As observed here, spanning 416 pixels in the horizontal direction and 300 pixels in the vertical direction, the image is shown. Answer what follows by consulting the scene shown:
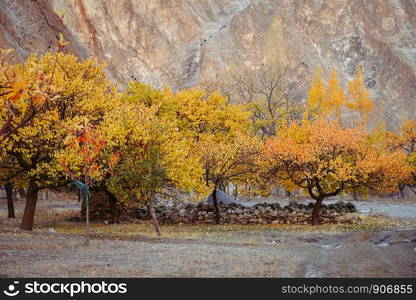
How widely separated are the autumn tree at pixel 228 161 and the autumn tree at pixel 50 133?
29.9 ft

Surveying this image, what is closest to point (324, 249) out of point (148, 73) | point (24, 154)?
point (24, 154)

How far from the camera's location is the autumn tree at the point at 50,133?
81.6 ft

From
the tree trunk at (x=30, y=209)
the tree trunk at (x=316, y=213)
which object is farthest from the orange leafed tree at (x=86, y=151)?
the tree trunk at (x=316, y=213)

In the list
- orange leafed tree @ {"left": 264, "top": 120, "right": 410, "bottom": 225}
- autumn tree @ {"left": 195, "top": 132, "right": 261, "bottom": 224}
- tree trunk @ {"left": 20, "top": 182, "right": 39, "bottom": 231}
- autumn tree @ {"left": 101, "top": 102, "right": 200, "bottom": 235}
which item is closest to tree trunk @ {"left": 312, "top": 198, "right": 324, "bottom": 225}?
orange leafed tree @ {"left": 264, "top": 120, "right": 410, "bottom": 225}

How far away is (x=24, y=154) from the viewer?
26375mm

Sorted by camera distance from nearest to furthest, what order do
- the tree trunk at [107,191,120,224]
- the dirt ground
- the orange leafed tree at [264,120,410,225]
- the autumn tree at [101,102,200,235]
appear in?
the dirt ground < the autumn tree at [101,102,200,235] < the orange leafed tree at [264,120,410,225] < the tree trunk at [107,191,120,224]

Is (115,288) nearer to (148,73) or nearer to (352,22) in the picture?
(148,73)

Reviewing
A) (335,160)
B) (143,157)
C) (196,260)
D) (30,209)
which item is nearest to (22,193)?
(30,209)

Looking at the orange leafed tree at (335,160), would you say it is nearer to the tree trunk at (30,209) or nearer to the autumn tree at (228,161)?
the autumn tree at (228,161)

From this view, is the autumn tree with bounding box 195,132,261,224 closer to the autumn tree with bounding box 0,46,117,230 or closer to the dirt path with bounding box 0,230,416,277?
the autumn tree with bounding box 0,46,117,230

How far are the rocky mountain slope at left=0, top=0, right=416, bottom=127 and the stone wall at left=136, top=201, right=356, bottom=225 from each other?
3064 inches

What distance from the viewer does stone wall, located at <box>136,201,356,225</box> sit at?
38.5m

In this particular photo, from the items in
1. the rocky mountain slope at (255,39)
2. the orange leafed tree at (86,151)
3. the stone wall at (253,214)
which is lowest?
the stone wall at (253,214)

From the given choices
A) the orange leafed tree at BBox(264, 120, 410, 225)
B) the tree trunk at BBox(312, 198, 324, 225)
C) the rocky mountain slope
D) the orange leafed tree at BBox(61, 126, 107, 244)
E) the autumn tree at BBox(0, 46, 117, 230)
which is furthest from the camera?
the rocky mountain slope
